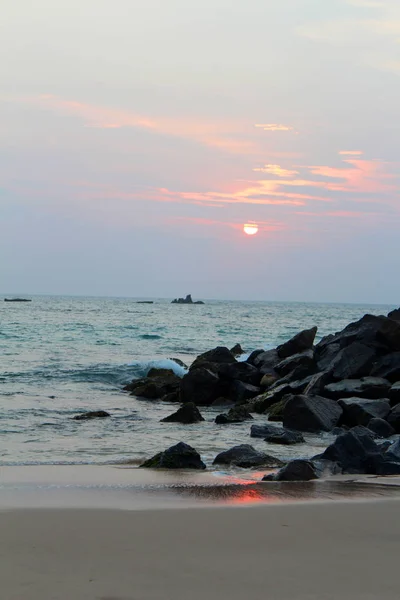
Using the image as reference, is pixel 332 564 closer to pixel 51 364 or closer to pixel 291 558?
pixel 291 558

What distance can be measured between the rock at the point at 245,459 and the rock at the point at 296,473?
914 millimetres

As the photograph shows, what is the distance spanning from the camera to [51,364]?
23766 mm

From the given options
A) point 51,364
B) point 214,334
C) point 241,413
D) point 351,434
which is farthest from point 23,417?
point 214,334

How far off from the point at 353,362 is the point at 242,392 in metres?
2.89

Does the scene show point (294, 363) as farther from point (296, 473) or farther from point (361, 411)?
point (296, 473)

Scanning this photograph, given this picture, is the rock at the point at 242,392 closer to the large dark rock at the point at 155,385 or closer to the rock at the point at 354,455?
the large dark rock at the point at 155,385

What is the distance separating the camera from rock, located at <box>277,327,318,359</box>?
20344 millimetres

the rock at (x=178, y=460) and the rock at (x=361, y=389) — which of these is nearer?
the rock at (x=178, y=460)

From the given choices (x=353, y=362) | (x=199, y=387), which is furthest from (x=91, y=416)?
(x=353, y=362)

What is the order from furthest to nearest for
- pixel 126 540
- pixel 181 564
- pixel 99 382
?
pixel 99 382 < pixel 126 540 < pixel 181 564

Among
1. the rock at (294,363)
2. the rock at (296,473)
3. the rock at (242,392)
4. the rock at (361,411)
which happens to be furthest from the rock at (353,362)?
the rock at (296,473)

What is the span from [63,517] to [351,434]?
13.9 feet

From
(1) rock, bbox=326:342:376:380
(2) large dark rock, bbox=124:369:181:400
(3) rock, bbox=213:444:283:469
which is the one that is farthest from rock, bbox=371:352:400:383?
(3) rock, bbox=213:444:283:469

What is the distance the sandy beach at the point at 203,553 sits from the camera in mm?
4074
